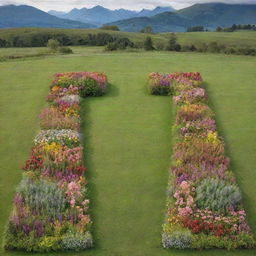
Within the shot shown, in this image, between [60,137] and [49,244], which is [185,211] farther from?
[60,137]

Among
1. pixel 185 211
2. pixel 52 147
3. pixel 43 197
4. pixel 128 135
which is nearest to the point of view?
pixel 185 211

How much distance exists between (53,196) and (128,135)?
6895 mm

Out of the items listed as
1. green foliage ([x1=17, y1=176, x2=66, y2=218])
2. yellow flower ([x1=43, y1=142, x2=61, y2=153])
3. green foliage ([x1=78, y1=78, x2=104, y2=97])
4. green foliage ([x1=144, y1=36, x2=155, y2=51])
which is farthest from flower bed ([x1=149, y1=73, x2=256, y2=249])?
green foliage ([x1=144, y1=36, x2=155, y2=51])

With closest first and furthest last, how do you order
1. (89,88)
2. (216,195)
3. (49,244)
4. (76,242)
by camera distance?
(49,244)
(76,242)
(216,195)
(89,88)

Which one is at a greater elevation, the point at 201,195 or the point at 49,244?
the point at 201,195

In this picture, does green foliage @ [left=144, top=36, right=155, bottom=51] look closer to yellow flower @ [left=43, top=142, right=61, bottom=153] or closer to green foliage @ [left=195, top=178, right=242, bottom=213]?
yellow flower @ [left=43, top=142, right=61, bottom=153]

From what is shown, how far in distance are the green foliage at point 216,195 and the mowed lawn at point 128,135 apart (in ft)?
3.18

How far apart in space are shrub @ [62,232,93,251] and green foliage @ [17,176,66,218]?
110cm

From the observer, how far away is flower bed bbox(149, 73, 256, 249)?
457 inches

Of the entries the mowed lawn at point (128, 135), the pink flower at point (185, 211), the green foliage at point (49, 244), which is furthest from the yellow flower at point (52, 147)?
the pink flower at point (185, 211)

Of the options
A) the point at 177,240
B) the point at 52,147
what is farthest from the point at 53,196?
the point at 177,240

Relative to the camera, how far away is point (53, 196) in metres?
13.0

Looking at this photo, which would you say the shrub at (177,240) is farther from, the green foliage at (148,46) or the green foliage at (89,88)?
the green foliage at (148,46)

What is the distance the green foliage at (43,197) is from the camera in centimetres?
1252
